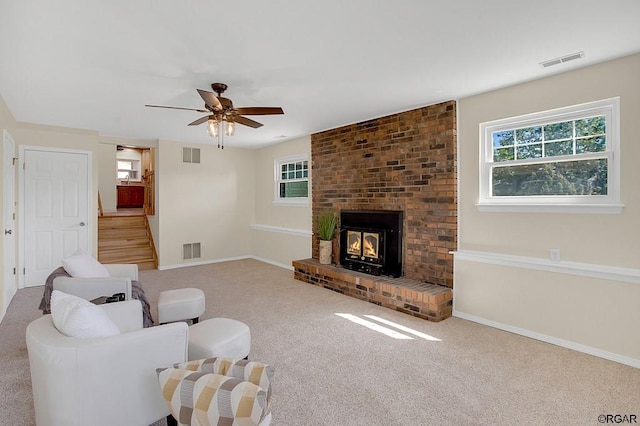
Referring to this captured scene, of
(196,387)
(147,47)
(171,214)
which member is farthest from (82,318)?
(171,214)

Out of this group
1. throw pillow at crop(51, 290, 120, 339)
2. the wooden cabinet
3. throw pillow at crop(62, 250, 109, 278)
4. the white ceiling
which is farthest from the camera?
the wooden cabinet

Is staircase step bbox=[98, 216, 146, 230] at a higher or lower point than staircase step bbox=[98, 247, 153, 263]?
higher

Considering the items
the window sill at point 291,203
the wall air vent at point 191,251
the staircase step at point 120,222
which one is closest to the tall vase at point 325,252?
the window sill at point 291,203

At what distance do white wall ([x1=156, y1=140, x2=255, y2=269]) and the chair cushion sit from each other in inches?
211

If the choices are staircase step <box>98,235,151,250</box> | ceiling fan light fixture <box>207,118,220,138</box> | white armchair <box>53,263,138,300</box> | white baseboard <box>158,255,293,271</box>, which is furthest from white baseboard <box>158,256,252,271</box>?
ceiling fan light fixture <box>207,118,220,138</box>

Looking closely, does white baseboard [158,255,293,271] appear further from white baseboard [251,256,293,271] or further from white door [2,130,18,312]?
white door [2,130,18,312]

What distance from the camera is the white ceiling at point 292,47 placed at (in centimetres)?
209

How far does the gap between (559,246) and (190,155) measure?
20.3 feet

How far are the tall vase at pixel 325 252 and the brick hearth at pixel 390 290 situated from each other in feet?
0.35

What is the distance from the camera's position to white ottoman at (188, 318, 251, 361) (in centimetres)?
224

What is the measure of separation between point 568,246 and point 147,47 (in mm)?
4021

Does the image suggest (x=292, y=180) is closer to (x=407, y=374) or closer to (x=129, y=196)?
(x=407, y=374)

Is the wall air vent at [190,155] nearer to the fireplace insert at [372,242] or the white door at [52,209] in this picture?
the white door at [52,209]

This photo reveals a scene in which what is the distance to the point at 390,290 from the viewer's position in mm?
4023
